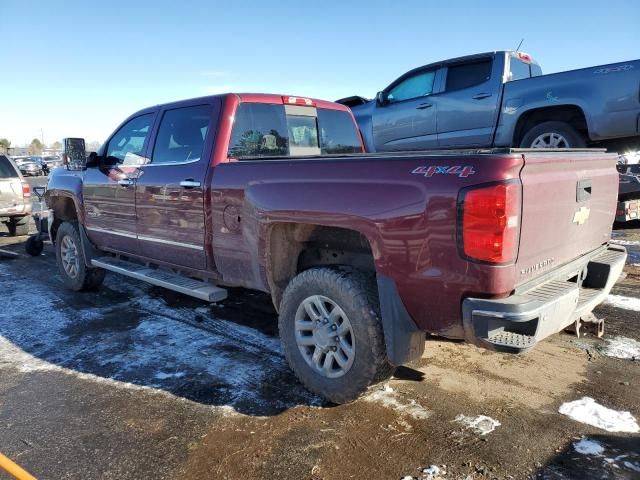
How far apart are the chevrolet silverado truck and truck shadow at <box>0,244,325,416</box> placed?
48cm

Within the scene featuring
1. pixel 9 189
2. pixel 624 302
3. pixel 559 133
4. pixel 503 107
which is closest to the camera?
pixel 624 302

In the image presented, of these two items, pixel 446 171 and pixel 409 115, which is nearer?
pixel 446 171

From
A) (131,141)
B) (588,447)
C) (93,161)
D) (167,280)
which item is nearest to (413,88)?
(131,141)

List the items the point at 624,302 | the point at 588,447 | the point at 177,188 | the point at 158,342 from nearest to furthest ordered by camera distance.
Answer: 1. the point at 588,447
2. the point at 177,188
3. the point at 158,342
4. the point at 624,302

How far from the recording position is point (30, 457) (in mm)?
2715

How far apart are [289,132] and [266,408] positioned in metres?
2.43

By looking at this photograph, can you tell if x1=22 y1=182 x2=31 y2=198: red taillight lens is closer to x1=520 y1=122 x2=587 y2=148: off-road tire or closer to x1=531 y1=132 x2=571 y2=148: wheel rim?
x1=520 y1=122 x2=587 y2=148: off-road tire

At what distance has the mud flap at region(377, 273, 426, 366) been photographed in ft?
8.96

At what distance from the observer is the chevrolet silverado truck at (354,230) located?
244cm

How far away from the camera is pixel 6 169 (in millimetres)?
10195

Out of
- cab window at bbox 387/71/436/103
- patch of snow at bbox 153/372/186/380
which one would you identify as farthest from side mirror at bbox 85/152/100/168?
cab window at bbox 387/71/436/103

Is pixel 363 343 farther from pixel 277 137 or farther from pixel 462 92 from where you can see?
pixel 462 92

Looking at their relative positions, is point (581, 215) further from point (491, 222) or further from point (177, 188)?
point (177, 188)

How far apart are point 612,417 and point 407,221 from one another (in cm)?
173
